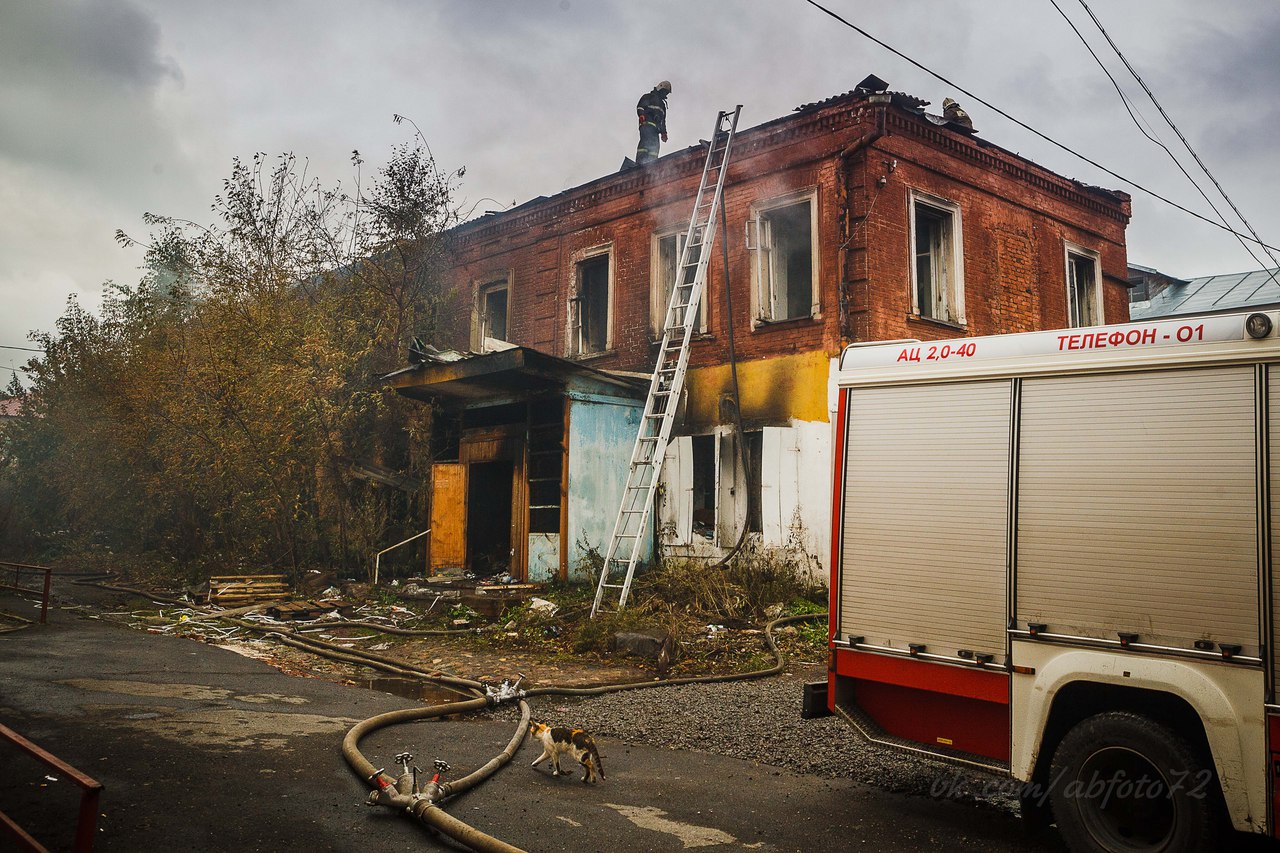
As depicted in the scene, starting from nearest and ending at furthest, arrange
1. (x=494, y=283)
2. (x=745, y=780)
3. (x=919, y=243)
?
(x=745, y=780) < (x=919, y=243) < (x=494, y=283)

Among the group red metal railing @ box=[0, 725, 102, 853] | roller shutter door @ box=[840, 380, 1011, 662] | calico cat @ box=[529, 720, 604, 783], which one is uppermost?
roller shutter door @ box=[840, 380, 1011, 662]

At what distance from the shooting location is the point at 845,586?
5043mm

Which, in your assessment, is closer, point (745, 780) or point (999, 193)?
point (745, 780)

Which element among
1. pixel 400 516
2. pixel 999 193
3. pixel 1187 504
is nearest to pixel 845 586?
pixel 1187 504

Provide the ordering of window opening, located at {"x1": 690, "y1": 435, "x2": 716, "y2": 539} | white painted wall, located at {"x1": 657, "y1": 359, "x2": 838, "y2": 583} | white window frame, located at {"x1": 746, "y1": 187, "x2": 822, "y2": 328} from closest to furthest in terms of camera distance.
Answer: white painted wall, located at {"x1": 657, "y1": 359, "x2": 838, "y2": 583} < white window frame, located at {"x1": 746, "y1": 187, "x2": 822, "y2": 328} < window opening, located at {"x1": 690, "y1": 435, "x2": 716, "y2": 539}

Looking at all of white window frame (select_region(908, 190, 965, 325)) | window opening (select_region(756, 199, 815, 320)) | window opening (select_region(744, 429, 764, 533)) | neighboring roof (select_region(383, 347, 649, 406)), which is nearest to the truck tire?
window opening (select_region(744, 429, 764, 533))

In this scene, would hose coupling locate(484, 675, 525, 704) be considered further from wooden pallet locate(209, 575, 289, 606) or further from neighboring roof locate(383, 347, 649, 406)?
wooden pallet locate(209, 575, 289, 606)

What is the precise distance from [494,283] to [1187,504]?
16.4 metres

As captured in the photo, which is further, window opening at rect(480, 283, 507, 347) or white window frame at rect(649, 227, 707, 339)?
window opening at rect(480, 283, 507, 347)

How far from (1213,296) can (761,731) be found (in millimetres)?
29269

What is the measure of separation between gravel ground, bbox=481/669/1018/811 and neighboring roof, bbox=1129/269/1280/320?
25002 mm

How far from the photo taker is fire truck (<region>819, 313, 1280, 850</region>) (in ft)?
12.3

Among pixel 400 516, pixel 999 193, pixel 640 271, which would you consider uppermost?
pixel 999 193

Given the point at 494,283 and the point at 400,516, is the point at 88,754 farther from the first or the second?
the point at 494,283
